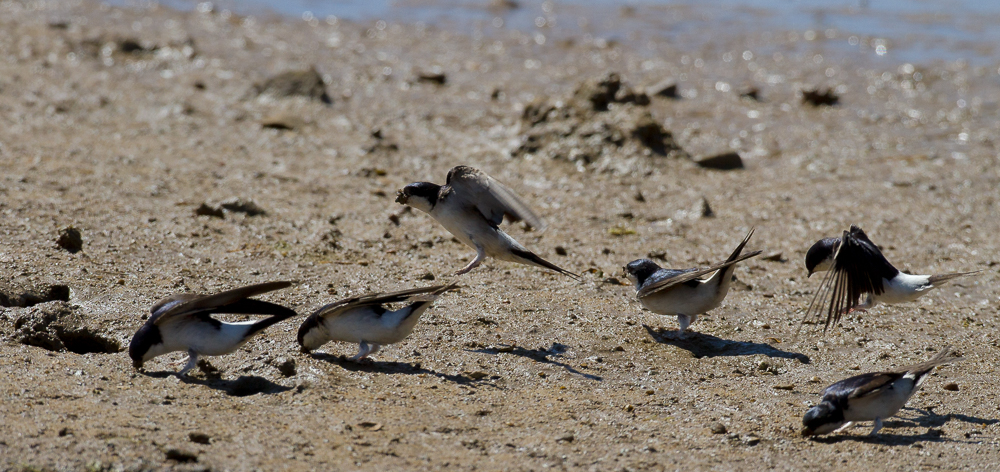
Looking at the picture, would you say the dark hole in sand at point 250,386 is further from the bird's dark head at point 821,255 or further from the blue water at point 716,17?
the blue water at point 716,17

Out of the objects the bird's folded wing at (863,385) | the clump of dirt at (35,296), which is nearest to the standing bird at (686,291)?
the bird's folded wing at (863,385)

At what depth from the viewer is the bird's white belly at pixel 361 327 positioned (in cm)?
444

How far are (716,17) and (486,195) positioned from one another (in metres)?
11.6

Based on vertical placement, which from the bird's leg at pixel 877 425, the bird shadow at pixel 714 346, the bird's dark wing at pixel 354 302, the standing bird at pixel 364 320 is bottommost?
the bird shadow at pixel 714 346

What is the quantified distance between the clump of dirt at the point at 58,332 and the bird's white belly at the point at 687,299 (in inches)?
110

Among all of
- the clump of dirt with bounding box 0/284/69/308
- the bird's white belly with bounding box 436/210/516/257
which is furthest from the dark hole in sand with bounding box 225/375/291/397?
the bird's white belly with bounding box 436/210/516/257

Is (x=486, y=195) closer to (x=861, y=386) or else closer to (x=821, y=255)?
(x=821, y=255)

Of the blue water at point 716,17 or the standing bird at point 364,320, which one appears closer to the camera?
the standing bird at point 364,320

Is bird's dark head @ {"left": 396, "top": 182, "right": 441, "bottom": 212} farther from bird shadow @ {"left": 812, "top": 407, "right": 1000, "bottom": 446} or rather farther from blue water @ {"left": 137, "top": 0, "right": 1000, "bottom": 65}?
blue water @ {"left": 137, "top": 0, "right": 1000, "bottom": 65}

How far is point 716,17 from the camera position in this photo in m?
16.0

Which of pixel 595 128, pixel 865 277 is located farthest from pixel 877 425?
pixel 595 128

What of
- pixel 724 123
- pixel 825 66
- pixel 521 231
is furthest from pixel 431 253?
pixel 825 66

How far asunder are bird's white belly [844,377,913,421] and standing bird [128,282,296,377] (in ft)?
8.12

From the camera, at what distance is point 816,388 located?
4.55 m
